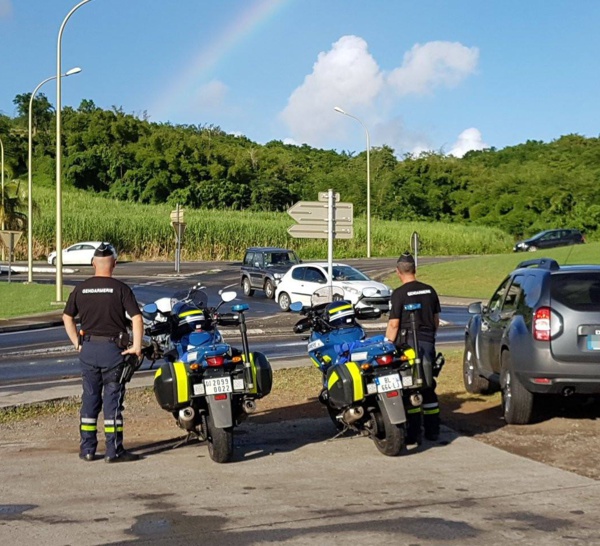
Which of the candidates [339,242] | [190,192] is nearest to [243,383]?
[339,242]

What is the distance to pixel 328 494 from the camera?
694 cm

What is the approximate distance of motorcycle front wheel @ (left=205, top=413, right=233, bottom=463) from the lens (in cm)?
802

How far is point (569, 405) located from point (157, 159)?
8510 centimetres

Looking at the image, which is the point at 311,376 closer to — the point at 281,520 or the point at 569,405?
the point at 569,405

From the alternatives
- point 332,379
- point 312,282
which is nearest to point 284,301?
point 312,282

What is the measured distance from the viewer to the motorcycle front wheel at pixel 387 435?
815 centimetres

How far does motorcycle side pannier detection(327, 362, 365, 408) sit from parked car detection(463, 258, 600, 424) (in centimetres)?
215

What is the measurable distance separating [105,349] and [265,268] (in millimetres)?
26905

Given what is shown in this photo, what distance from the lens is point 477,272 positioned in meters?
40.8

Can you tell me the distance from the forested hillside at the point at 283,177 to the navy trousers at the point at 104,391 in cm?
7833

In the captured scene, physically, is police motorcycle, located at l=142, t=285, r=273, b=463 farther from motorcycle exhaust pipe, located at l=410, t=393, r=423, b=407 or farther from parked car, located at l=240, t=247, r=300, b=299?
parked car, located at l=240, t=247, r=300, b=299

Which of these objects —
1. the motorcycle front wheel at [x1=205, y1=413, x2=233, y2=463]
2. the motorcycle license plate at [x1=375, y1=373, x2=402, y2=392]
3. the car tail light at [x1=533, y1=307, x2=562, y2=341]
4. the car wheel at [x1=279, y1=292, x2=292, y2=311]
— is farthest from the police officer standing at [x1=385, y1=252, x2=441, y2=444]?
the car wheel at [x1=279, y1=292, x2=292, y2=311]

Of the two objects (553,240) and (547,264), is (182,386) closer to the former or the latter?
(547,264)

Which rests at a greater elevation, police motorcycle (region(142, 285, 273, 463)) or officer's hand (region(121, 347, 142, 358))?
officer's hand (region(121, 347, 142, 358))
